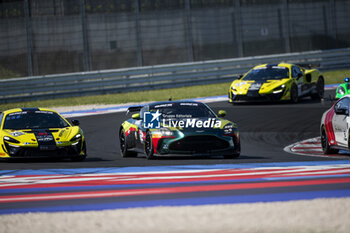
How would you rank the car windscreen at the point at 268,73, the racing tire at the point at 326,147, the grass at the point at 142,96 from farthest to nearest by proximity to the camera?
the grass at the point at 142,96 < the car windscreen at the point at 268,73 < the racing tire at the point at 326,147

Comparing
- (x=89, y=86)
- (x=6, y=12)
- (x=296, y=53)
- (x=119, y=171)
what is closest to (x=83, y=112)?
(x=89, y=86)

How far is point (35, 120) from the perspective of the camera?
14.4 metres

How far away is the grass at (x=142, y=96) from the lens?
26.7 meters

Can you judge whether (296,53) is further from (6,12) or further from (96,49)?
(6,12)

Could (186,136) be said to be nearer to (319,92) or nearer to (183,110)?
(183,110)

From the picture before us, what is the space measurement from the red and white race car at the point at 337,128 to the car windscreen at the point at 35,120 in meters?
5.30

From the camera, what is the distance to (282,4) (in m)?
30.4

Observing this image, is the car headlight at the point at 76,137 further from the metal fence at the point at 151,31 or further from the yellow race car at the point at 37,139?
the metal fence at the point at 151,31

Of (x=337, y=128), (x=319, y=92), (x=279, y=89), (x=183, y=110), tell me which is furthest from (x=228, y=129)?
(x=319, y=92)

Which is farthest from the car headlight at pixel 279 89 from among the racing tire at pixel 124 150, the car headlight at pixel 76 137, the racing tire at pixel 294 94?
the car headlight at pixel 76 137

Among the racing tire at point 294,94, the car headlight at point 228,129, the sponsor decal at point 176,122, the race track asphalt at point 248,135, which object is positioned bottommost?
the race track asphalt at point 248,135

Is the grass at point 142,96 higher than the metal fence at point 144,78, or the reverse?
the metal fence at point 144,78

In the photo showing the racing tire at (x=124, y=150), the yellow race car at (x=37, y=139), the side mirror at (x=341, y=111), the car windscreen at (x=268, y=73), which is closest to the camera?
the side mirror at (x=341, y=111)

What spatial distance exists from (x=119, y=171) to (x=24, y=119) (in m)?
4.54
